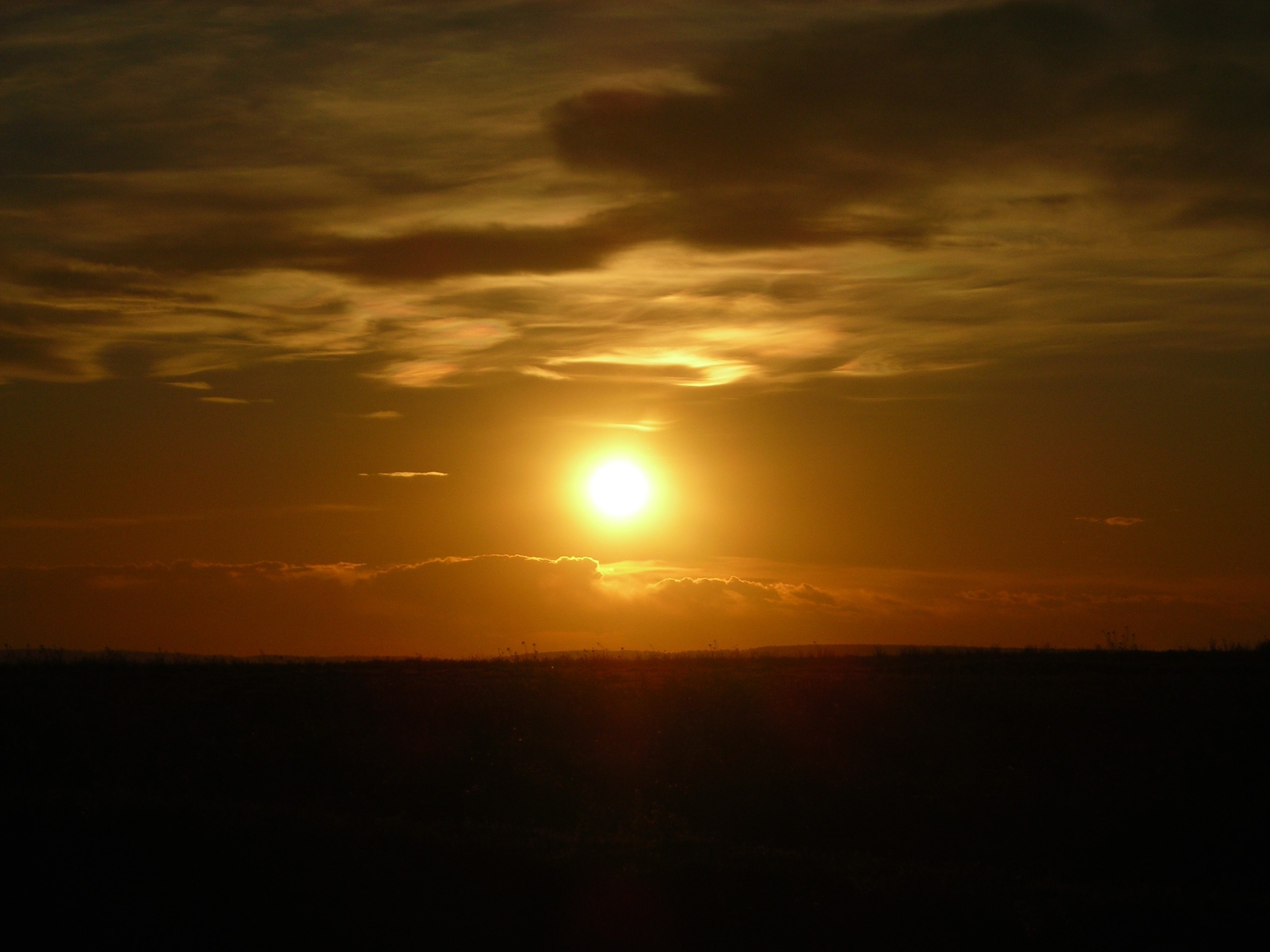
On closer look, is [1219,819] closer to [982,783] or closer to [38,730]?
[982,783]

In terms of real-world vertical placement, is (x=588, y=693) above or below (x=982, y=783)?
above

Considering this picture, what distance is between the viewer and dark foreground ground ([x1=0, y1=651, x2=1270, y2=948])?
43.3 ft

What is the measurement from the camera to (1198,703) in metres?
27.5

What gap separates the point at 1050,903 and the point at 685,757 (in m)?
13.0

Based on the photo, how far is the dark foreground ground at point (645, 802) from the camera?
43.3ft

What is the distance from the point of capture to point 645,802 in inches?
938

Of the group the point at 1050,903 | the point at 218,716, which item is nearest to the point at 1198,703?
the point at 1050,903

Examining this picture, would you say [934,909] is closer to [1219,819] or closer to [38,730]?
[1219,819]

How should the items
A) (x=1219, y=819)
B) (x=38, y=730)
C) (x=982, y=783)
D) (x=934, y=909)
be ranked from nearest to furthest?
(x=934, y=909) < (x=1219, y=819) < (x=982, y=783) < (x=38, y=730)

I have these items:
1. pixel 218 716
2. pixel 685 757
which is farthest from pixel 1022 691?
pixel 218 716

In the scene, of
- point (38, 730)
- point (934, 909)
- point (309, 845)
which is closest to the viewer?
point (934, 909)

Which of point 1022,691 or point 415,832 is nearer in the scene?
point 415,832

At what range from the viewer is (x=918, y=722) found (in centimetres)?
2698

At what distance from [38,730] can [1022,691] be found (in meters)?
Answer: 23.9
